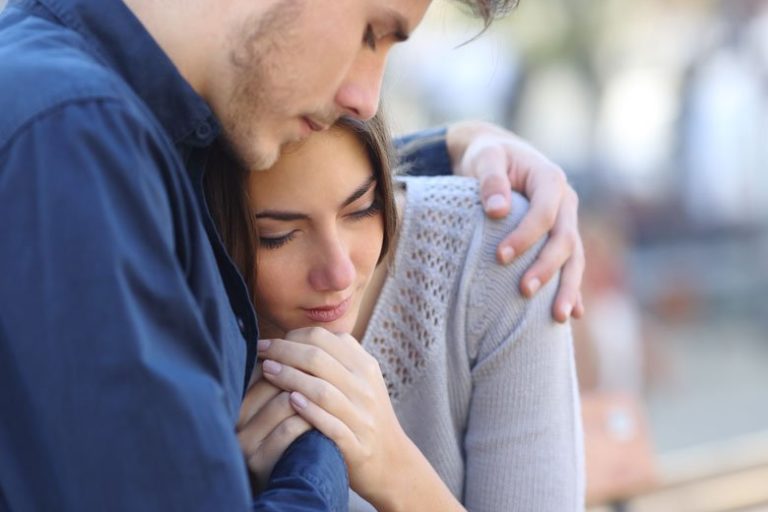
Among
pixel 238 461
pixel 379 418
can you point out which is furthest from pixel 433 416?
pixel 238 461

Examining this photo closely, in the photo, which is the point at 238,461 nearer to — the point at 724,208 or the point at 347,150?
the point at 347,150

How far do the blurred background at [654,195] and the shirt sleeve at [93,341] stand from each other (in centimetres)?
104

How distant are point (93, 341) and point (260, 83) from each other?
453mm

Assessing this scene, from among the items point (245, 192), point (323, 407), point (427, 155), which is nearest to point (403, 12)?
point (245, 192)

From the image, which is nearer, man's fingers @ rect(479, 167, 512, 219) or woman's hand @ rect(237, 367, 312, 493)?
woman's hand @ rect(237, 367, 312, 493)

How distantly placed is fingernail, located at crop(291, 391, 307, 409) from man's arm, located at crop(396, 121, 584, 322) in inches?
23.9

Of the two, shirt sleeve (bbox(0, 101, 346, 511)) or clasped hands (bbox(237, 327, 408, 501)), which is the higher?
shirt sleeve (bbox(0, 101, 346, 511))

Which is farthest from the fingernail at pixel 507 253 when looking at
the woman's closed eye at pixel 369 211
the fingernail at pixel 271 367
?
the fingernail at pixel 271 367

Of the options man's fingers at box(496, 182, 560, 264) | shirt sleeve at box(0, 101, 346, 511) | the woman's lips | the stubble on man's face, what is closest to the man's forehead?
the stubble on man's face

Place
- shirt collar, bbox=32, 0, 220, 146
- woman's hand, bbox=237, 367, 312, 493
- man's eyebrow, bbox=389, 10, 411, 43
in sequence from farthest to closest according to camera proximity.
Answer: woman's hand, bbox=237, 367, 312, 493, man's eyebrow, bbox=389, 10, 411, 43, shirt collar, bbox=32, 0, 220, 146

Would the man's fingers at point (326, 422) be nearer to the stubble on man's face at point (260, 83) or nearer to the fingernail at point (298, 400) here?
the fingernail at point (298, 400)

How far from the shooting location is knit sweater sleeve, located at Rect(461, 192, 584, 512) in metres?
2.19

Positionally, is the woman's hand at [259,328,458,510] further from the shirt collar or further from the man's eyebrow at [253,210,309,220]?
the shirt collar

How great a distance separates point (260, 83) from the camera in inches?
58.2
